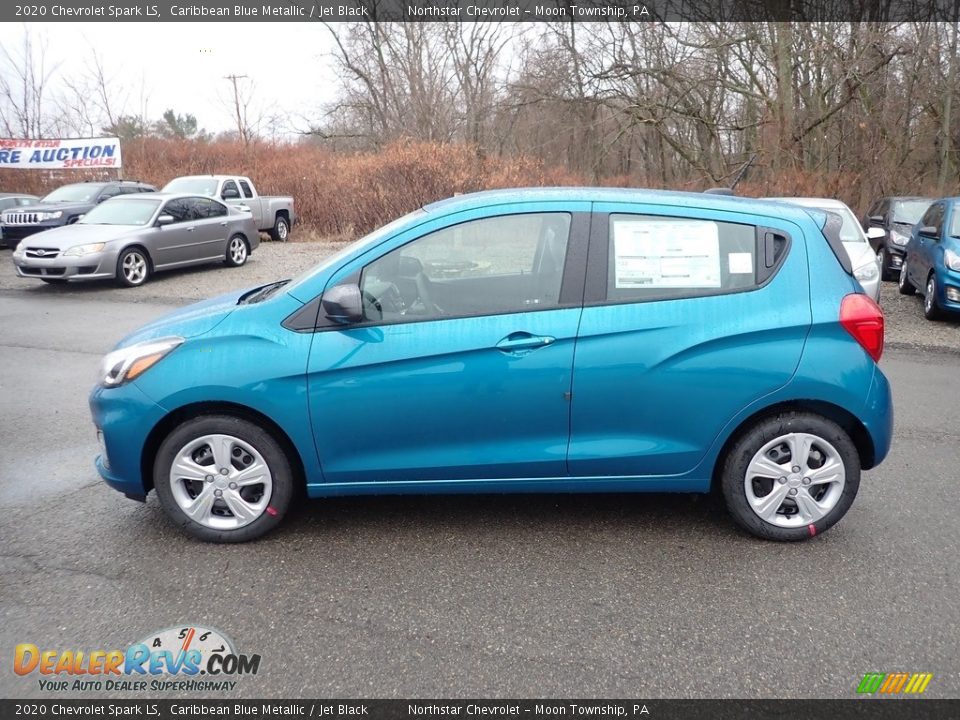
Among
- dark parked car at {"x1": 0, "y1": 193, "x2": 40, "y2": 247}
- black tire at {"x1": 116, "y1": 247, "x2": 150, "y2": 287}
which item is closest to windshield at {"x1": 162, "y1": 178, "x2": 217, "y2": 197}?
dark parked car at {"x1": 0, "y1": 193, "x2": 40, "y2": 247}

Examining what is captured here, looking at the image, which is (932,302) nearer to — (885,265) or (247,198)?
(885,265)

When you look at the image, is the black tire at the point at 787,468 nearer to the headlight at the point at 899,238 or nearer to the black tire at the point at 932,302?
the black tire at the point at 932,302

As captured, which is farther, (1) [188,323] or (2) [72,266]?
(2) [72,266]

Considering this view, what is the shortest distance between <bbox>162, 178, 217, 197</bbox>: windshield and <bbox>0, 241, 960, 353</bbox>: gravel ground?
196cm

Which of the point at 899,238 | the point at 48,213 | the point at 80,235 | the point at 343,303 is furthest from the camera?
the point at 48,213

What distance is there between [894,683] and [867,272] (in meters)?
7.23

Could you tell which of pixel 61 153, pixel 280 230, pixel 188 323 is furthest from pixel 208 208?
pixel 61 153

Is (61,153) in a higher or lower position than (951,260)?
higher

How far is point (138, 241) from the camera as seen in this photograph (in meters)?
13.7

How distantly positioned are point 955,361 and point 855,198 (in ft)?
54.2

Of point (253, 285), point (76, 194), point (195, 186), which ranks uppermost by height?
point (195, 186)

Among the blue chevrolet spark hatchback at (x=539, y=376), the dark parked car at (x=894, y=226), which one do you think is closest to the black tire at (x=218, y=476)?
the blue chevrolet spark hatchback at (x=539, y=376)

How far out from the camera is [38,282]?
1470 centimetres

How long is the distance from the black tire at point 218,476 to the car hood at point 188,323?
1.49 ft
